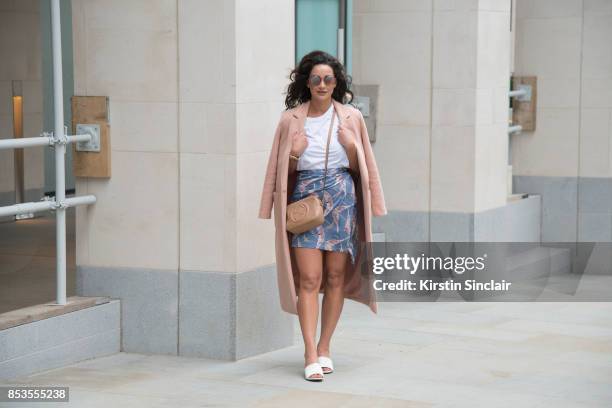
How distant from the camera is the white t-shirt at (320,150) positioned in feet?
26.1

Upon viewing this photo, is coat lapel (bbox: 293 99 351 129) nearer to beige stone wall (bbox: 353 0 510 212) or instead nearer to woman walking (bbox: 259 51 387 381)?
woman walking (bbox: 259 51 387 381)

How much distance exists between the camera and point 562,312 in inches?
449

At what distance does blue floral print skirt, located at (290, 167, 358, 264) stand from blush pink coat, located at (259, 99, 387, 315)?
0.28ft

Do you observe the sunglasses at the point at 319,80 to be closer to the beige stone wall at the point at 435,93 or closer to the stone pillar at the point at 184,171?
the stone pillar at the point at 184,171

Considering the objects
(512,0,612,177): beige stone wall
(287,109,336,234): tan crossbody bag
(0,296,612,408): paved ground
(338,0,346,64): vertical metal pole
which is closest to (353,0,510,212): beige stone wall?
(338,0,346,64): vertical metal pole

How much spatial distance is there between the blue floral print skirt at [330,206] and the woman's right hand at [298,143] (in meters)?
0.14

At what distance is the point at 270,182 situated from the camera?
26.4 ft

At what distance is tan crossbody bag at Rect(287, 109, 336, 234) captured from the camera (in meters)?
7.81

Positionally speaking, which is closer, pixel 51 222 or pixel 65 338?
pixel 65 338

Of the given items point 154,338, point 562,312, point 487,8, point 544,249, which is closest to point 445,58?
point 487,8

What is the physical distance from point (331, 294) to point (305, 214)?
61 centimetres

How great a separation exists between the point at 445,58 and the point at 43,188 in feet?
19.2

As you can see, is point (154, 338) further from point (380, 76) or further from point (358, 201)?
point (380, 76)

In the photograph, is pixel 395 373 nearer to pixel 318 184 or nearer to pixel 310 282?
pixel 310 282
